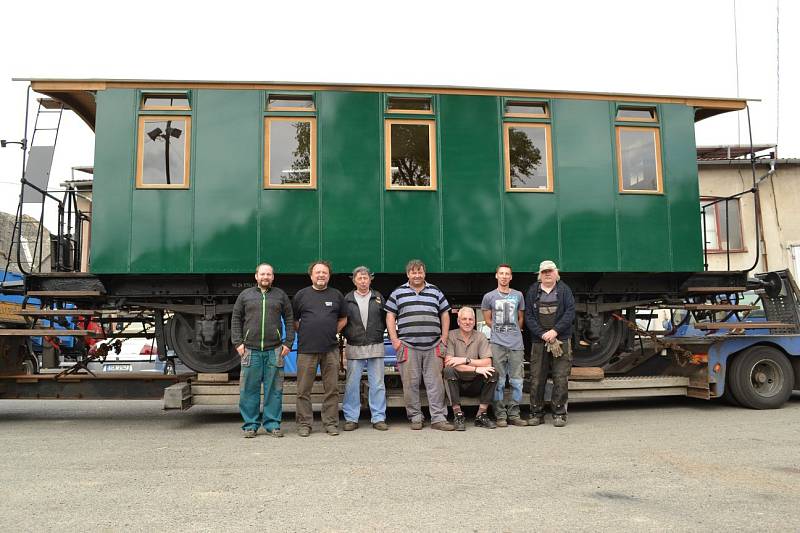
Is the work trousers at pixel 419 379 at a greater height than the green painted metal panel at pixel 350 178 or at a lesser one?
lesser

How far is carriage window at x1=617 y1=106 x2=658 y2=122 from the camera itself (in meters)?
8.24

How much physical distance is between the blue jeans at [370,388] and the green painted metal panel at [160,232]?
2.38 m

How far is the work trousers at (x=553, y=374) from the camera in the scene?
702 centimetres

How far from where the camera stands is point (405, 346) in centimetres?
688

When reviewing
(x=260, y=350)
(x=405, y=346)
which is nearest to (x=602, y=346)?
(x=405, y=346)

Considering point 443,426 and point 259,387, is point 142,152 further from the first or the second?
point 443,426

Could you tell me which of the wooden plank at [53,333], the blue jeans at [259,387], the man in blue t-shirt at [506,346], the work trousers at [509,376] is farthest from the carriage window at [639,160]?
the wooden plank at [53,333]

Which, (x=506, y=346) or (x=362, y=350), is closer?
(x=362, y=350)

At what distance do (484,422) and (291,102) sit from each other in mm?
4568

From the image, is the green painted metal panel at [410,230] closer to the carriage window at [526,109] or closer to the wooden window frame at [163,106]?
the carriage window at [526,109]

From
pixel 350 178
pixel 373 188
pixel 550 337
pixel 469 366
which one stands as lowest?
pixel 469 366

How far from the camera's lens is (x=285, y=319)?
6797 millimetres

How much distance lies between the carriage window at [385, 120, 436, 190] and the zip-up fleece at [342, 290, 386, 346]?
1.65 meters

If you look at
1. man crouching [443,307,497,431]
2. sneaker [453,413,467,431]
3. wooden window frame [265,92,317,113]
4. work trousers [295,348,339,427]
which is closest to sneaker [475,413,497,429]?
man crouching [443,307,497,431]
